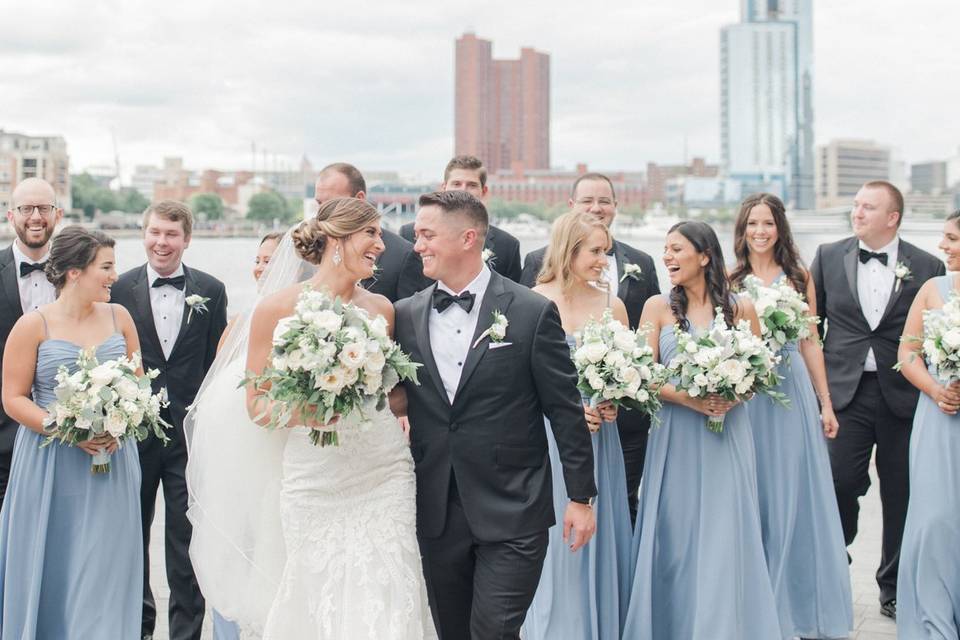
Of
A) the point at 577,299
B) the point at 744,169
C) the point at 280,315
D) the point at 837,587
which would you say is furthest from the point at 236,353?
the point at 744,169

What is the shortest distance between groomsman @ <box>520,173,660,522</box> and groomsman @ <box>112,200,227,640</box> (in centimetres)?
221

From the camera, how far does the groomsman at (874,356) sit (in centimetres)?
→ 693

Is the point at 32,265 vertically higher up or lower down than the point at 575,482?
higher up

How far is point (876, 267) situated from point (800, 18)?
168526 millimetres

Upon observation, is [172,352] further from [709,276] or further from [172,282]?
[709,276]

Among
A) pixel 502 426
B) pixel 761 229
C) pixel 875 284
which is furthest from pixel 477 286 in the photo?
pixel 875 284

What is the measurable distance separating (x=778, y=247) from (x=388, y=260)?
2.70 meters

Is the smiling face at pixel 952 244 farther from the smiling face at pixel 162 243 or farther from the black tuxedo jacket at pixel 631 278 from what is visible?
the smiling face at pixel 162 243

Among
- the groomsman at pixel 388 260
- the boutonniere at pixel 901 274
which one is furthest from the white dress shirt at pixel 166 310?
the boutonniere at pixel 901 274

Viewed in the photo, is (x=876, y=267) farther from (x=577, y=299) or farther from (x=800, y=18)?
(x=800, y=18)

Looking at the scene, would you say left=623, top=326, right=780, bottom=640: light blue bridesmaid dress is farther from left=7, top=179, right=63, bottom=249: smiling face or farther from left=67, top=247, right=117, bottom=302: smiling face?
left=7, top=179, right=63, bottom=249: smiling face

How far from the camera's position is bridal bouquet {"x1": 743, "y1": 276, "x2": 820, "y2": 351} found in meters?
6.21

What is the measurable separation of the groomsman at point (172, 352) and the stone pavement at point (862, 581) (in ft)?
1.57

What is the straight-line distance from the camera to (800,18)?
161 meters
